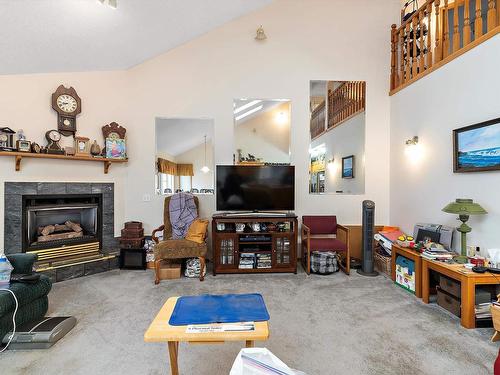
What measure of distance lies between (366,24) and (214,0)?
2491 millimetres

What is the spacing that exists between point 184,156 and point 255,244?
1802 mm

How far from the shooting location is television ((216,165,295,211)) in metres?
4.10

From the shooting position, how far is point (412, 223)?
4008 mm

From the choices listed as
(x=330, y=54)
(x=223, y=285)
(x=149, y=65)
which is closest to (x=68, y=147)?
(x=149, y=65)

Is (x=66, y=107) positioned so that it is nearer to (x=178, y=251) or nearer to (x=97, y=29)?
(x=97, y=29)

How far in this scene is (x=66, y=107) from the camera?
3.94 metres

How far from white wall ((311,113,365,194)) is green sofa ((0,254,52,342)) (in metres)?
3.88

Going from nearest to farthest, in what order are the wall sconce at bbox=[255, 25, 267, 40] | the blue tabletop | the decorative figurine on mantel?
1. the blue tabletop
2. the decorative figurine on mantel
3. the wall sconce at bbox=[255, 25, 267, 40]

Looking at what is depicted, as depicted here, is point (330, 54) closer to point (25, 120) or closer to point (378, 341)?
point (378, 341)

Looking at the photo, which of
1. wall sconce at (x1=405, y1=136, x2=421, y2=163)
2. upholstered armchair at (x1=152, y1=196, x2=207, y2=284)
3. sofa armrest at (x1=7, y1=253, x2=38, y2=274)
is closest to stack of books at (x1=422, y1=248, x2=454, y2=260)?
wall sconce at (x1=405, y1=136, x2=421, y2=163)

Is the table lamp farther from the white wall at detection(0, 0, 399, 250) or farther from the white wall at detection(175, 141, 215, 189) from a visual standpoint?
the white wall at detection(175, 141, 215, 189)

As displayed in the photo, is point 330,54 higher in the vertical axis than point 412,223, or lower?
higher

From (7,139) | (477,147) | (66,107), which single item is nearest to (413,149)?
(477,147)

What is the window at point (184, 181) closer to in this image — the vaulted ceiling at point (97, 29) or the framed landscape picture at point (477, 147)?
the vaulted ceiling at point (97, 29)
